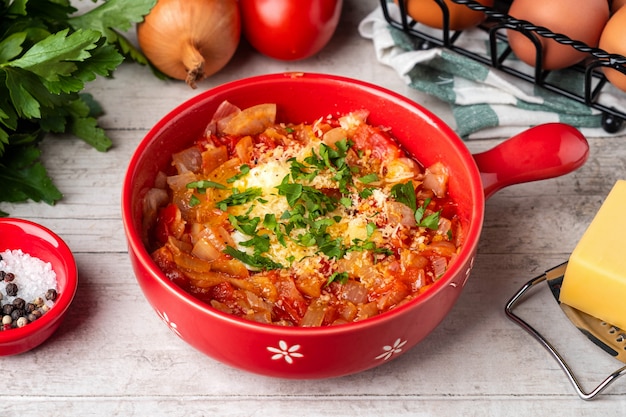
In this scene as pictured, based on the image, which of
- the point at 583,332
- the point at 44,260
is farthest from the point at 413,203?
the point at 44,260

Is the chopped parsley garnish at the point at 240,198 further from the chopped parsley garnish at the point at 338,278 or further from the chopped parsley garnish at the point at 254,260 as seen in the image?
the chopped parsley garnish at the point at 338,278

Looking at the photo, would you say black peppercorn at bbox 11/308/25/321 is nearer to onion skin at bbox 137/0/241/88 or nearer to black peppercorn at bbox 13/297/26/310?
black peppercorn at bbox 13/297/26/310

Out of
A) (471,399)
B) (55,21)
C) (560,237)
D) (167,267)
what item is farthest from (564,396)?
(55,21)

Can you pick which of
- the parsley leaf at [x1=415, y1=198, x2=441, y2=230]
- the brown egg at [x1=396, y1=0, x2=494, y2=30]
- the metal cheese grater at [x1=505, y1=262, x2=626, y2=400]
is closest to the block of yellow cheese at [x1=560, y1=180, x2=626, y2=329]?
the metal cheese grater at [x1=505, y1=262, x2=626, y2=400]

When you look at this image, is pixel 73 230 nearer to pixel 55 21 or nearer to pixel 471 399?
pixel 55 21

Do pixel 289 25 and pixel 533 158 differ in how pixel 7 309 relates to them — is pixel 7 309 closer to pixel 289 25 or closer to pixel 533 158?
pixel 289 25

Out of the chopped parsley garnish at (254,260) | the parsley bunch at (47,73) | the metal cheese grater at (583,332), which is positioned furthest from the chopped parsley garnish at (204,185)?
the metal cheese grater at (583,332)

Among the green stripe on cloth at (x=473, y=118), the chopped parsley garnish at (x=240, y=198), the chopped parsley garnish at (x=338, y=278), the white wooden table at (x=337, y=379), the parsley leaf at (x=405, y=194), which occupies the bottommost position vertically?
the white wooden table at (x=337, y=379)
